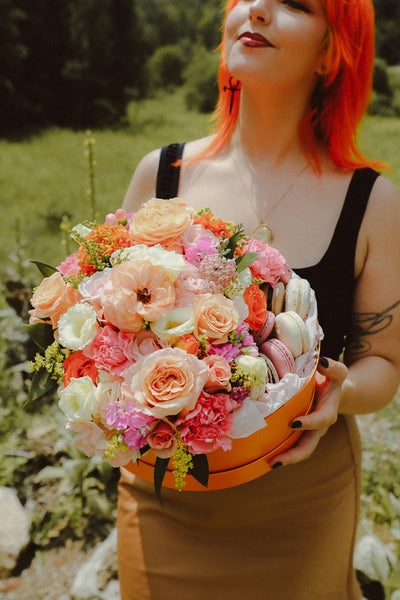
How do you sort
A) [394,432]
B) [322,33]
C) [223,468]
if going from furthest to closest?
[394,432] → [322,33] → [223,468]

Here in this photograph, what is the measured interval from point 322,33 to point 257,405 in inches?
49.1

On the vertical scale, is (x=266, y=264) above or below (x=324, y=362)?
above

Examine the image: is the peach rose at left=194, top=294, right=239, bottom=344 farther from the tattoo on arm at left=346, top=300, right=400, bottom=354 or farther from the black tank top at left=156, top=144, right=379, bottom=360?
the tattoo on arm at left=346, top=300, right=400, bottom=354

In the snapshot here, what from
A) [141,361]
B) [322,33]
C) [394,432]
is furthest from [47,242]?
[141,361]

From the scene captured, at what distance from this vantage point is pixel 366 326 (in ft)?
5.59

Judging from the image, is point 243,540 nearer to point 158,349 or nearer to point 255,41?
point 158,349

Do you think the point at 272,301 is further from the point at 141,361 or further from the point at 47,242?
the point at 47,242

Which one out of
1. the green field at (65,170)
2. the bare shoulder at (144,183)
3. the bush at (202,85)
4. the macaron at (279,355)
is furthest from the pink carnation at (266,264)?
the bush at (202,85)

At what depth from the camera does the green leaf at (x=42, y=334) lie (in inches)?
45.8

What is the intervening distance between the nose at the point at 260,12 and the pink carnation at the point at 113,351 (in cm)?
113

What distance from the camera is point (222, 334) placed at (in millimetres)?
969

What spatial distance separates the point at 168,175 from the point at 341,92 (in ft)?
2.38

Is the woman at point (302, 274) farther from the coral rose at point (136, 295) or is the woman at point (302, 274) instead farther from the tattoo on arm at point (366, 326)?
the coral rose at point (136, 295)

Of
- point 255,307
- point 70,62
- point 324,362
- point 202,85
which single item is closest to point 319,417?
point 324,362
